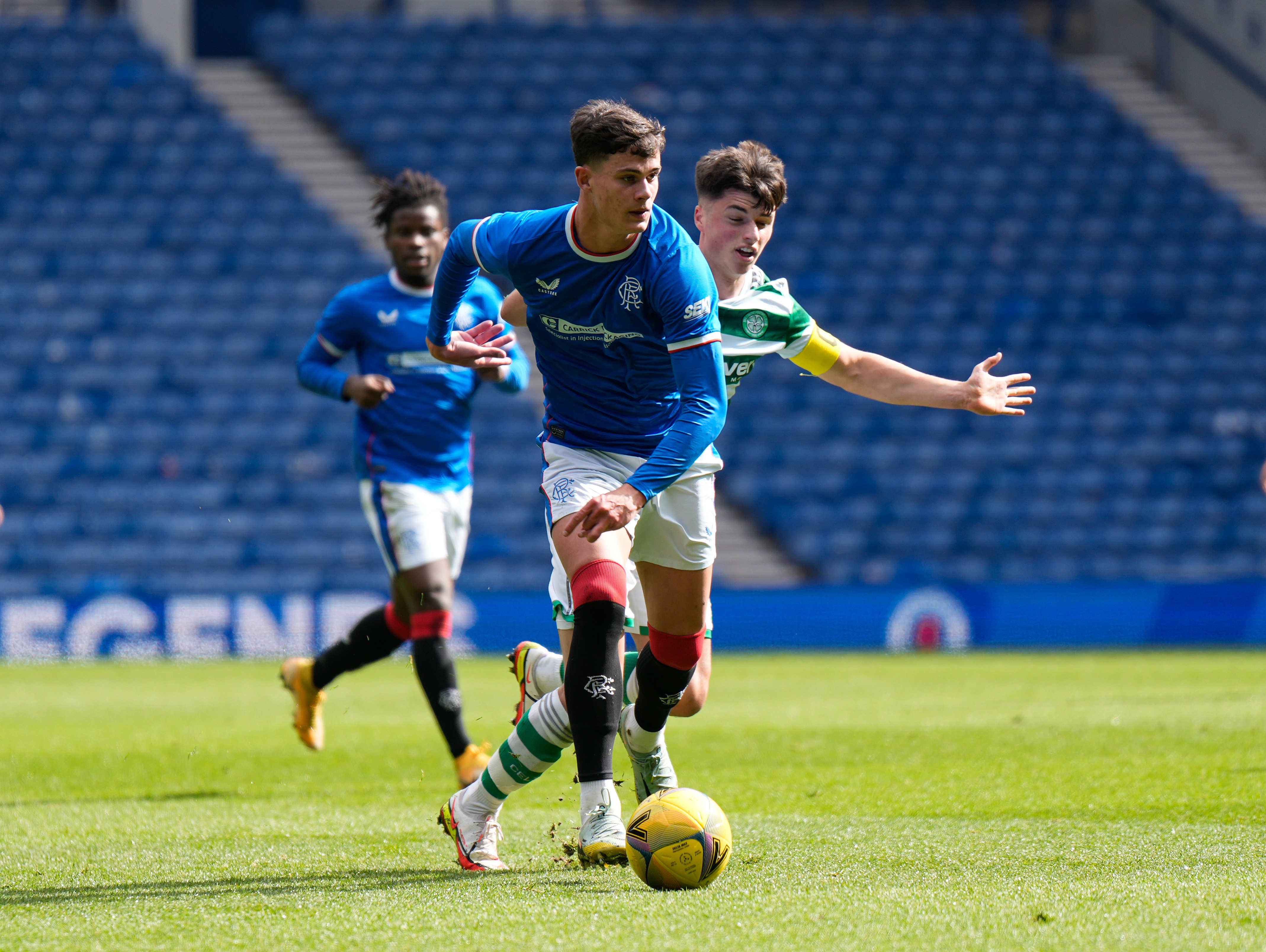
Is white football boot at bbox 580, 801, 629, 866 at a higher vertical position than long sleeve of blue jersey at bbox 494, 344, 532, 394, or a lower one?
lower

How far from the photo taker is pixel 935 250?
2158 cm

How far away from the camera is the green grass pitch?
367 cm

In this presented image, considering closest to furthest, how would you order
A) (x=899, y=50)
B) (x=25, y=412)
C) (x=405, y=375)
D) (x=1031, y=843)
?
(x=1031, y=843), (x=405, y=375), (x=25, y=412), (x=899, y=50)

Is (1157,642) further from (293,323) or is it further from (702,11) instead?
(702,11)

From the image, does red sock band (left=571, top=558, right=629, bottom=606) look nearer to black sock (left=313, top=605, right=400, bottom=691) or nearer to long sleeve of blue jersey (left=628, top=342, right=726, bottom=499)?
long sleeve of blue jersey (left=628, top=342, right=726, bottom=499)

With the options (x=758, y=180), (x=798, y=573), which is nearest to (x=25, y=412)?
(x=798, y=573)

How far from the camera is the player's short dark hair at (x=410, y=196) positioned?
734 cm

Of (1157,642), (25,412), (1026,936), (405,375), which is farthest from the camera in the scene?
(25,412)

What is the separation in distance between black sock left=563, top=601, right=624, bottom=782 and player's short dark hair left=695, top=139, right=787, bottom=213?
165 cm

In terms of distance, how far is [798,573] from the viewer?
18344 millimetres

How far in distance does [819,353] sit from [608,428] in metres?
0.97

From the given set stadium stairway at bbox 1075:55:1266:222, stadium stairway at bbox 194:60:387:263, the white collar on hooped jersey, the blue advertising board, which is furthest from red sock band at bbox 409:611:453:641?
stadium stairway at bbox 1075:55:1266:222

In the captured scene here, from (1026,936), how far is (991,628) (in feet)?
42.4

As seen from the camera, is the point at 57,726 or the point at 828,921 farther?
the point at 57,726
